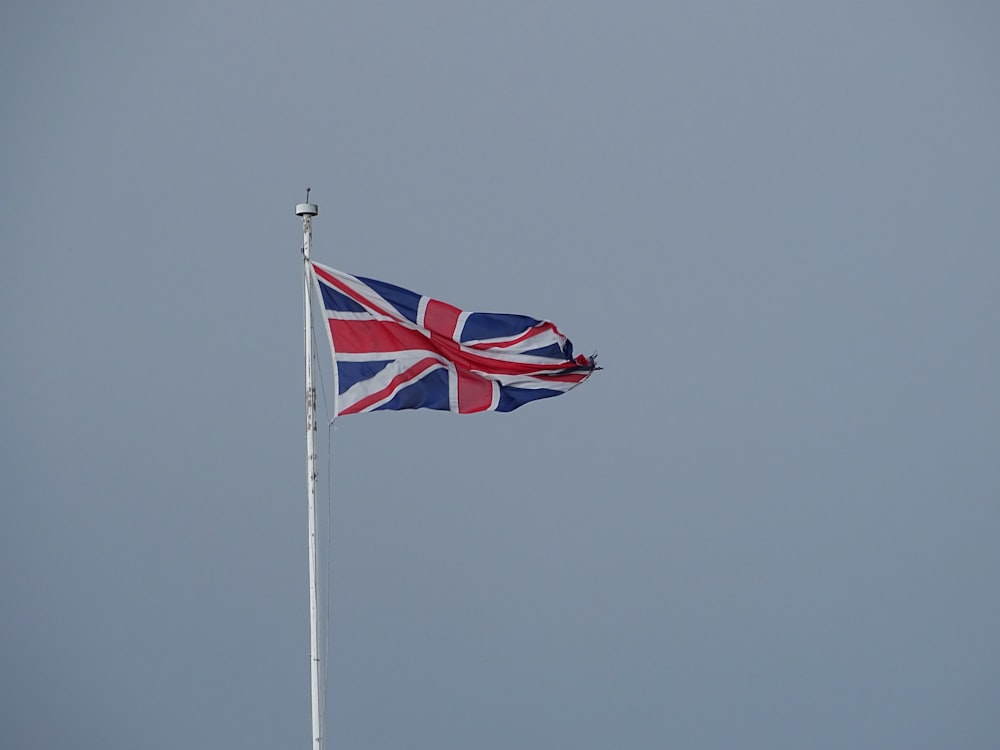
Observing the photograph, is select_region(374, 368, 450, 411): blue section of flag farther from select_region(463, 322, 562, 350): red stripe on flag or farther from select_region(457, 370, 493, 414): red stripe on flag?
select_region(463, 322, 562, 350): red stripe on flag

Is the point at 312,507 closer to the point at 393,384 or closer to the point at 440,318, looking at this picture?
the point at 393,384

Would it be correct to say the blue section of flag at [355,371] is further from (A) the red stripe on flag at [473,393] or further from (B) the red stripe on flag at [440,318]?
(A) the red stripe on flag at [473,393]

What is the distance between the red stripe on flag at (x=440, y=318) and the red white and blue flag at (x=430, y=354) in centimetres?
1

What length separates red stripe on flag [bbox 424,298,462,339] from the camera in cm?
1533

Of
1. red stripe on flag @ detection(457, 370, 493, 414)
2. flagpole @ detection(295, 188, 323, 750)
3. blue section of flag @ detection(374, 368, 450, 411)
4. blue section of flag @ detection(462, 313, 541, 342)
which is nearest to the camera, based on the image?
flagpole @ detection(295, 188, 323, 750)

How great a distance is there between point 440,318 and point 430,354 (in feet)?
1.54

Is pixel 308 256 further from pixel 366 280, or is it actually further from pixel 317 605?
pixel 317 605

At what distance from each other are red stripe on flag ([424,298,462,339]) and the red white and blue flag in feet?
0.04

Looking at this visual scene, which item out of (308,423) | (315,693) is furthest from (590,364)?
(315,693)

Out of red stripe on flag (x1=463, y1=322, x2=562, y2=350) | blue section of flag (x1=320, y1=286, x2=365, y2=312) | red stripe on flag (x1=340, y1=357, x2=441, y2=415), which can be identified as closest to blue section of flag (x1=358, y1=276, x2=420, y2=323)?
blue section of flag (x1=320, y1=286, x2=365, y2=312)

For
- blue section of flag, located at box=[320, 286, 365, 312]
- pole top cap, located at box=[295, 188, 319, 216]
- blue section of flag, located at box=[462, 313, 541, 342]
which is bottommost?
blue section of flag, located at box=[462, 313, 541, 342]

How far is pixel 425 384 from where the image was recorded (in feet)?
51.1

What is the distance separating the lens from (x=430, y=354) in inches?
614

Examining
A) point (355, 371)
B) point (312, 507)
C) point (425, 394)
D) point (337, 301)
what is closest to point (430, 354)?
point (425, 394)
